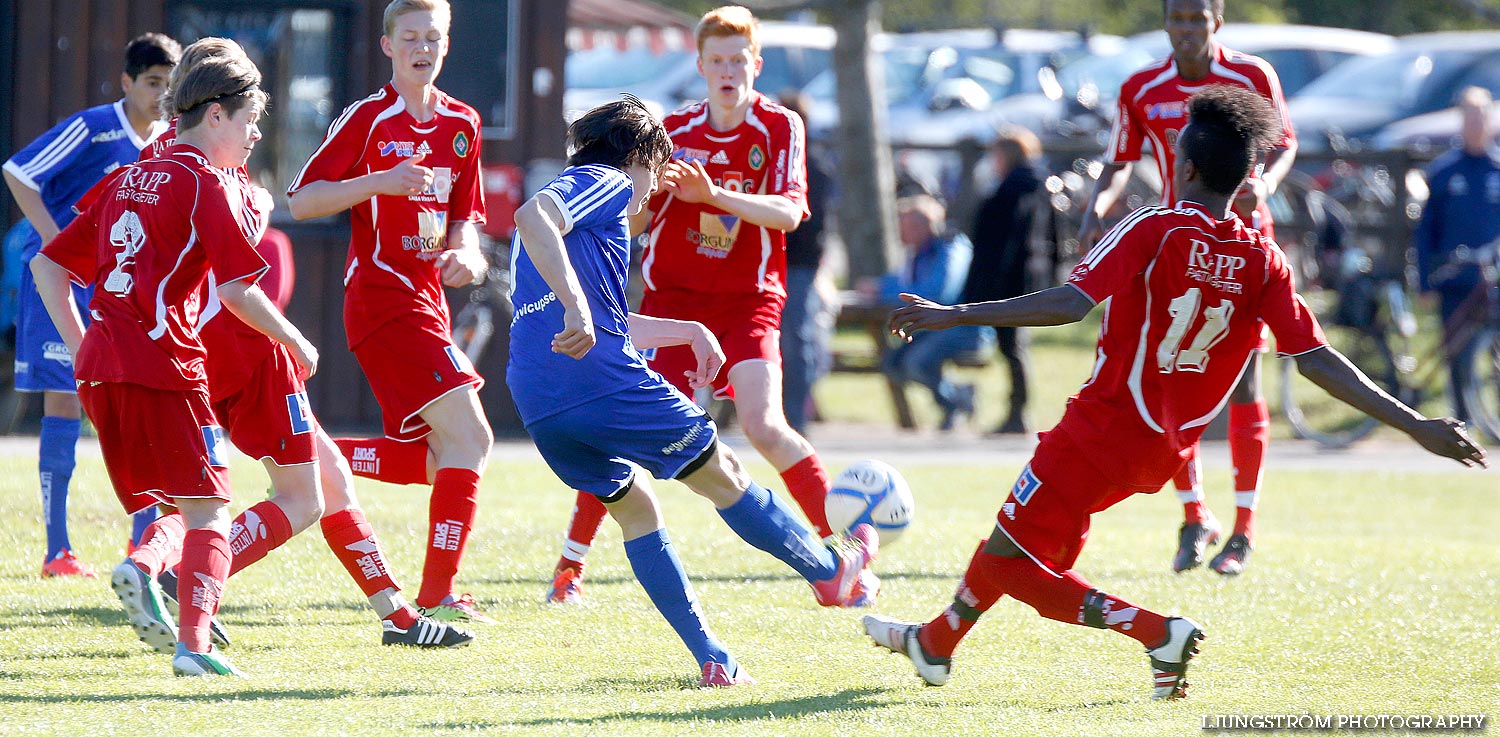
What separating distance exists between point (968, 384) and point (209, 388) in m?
9.76

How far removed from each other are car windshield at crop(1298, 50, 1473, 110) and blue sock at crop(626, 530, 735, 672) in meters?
17.5

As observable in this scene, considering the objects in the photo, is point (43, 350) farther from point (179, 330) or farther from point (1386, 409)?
point (1386, 409)

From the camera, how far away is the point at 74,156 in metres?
6.38

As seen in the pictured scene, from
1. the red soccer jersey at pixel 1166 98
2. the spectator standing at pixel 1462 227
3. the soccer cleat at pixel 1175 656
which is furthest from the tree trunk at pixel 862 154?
the soccer cleat at pixel 1175 656

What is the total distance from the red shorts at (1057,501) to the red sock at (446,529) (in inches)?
72.4

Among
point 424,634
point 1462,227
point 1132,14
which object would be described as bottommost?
point 424,634

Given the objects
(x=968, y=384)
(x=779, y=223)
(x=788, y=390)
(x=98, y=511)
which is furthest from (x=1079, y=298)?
(x=968, y=384)

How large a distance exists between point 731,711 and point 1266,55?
20598 millimetres

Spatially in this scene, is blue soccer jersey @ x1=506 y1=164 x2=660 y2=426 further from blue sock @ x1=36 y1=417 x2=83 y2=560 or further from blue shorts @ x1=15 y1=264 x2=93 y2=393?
blue sock @ x1=36 y1=417 x2=83 y2=560

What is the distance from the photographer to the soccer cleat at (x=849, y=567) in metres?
5.27

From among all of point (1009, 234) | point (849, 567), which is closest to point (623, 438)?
point (849, 567)

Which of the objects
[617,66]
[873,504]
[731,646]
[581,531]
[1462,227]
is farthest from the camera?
[617,66]

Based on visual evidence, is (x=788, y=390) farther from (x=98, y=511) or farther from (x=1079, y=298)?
(x=1079, y=298)

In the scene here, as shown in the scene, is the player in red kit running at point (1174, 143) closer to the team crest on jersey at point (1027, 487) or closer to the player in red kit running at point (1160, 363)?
the player in red kit running at point (1160, 363)
